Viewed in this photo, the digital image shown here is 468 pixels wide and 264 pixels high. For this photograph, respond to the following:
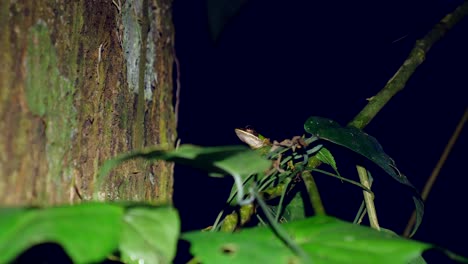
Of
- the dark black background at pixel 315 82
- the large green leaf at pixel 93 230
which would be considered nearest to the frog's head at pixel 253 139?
the large green leaf at pixel 93 230

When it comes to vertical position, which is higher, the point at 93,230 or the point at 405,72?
the point at 405,72

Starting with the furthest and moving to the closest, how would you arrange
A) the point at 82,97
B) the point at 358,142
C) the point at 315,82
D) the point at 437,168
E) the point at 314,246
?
1. the point at 315,82
2. the point at 437,168
3. the point at 358,142
4. the point at 82,97
5. the point at 314,246

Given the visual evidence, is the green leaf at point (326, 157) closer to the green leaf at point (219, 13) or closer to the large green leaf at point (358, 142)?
the large green leaf at point (358, 142)

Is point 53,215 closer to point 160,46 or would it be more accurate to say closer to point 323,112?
point 160,46

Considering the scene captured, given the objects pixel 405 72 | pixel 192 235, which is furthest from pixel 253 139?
pixel 192 235

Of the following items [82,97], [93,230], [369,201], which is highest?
[82,97]

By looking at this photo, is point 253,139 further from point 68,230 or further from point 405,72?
point 68,230

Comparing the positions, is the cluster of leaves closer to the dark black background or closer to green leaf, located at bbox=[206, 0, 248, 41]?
green leaf, located at bbox=[206, 0, 248, 41]

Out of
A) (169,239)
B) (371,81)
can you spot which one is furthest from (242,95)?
(169,239)
